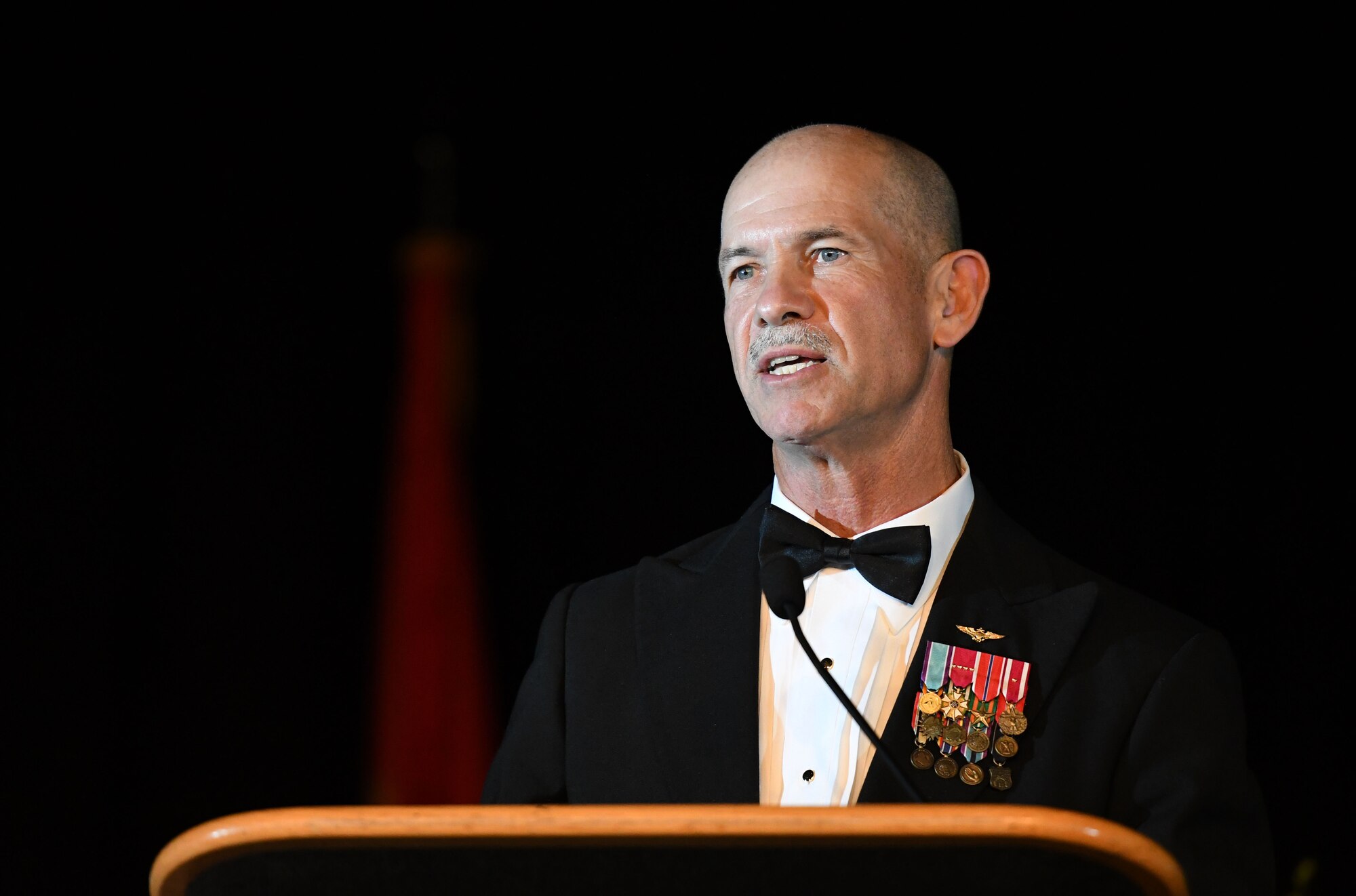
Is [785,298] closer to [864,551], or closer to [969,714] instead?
[864,551]

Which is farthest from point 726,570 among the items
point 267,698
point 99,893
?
point 99,893

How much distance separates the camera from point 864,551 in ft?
6.46

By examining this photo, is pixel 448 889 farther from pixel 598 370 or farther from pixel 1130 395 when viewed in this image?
pixel 598 370

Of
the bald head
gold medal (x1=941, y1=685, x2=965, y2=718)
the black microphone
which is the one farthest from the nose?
gold medal (x1=941, y1=685, x2=965, y2=718)

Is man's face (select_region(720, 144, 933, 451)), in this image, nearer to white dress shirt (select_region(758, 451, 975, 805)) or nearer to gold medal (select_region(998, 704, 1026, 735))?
white dress shirt (select_region(758, 451, 975, 805))

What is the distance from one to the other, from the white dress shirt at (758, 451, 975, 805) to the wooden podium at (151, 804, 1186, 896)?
0.78m

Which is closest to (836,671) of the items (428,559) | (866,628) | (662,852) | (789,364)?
(866,628)

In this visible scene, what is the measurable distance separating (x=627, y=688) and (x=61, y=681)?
200cm

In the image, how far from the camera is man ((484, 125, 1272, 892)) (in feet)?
5.81

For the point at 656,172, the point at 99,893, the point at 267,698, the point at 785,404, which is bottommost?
the point at 99,893

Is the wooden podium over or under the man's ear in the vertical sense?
under

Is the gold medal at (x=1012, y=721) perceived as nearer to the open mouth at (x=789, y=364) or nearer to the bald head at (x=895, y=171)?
the open mouth at (x=789, y=364)

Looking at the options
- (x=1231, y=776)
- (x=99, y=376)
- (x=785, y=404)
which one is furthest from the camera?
(x=99, y=376)

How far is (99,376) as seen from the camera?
139 inches
